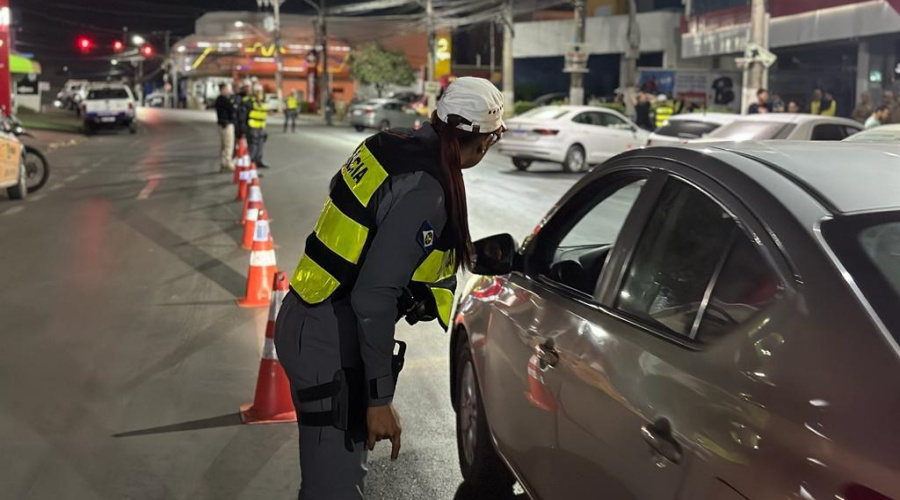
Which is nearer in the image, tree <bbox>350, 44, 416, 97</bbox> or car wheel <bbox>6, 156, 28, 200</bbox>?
car wheel <bbox>6, 156, 28, 200</bbox>

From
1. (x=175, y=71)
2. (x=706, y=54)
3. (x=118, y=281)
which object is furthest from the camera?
(x=175, y=71)

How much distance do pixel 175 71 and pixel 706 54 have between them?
62.7 metres

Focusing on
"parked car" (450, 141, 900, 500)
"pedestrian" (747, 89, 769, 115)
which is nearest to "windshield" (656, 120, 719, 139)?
"pedestrian" (747, 89, 769, 115)

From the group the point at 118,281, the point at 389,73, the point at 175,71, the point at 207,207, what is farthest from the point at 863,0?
the point at 175,71

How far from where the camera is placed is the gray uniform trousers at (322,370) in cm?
273

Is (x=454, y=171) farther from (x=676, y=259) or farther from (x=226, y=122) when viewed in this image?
(x=226, y=122)

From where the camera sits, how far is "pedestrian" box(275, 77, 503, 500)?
2.56m

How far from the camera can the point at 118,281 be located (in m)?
8.95

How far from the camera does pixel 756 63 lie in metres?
23.2

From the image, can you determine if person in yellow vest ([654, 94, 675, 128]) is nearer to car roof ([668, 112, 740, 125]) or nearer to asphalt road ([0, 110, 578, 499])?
car roof ([668, 112, 740, 125])

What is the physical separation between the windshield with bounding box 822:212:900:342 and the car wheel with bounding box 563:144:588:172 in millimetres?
18708

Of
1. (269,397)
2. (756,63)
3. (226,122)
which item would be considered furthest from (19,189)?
(756,63)

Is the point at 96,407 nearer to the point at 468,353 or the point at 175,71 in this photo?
the point at 468,353

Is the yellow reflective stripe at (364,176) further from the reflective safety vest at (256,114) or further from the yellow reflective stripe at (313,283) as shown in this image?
the reflective safety vest at (256,114)
